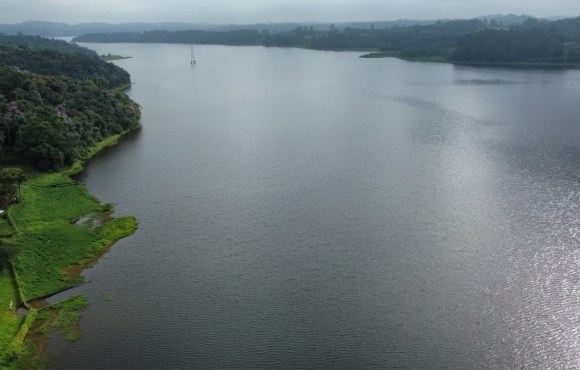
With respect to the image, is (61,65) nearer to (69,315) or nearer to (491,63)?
(69,315)

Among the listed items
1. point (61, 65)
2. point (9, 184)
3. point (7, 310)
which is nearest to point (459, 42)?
point (61, 65)

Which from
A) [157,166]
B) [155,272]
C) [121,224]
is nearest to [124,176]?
[157,166]

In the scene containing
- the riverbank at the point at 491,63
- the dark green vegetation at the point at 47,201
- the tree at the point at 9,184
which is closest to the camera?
the dark green vegetation at the point at 47,201

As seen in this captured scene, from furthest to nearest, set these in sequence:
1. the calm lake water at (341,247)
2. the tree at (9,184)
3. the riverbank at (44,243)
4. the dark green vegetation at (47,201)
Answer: the tree at (9,184) < the dark green vegetation at (47,201) < the riverbank at (44,243) < the calm lake water at (341,247)

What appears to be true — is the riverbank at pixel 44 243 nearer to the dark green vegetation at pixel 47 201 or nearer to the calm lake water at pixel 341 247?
the dark green vegetation at pixel 47 201

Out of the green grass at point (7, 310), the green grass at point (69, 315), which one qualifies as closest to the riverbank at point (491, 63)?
the green grass at point (69, 315)

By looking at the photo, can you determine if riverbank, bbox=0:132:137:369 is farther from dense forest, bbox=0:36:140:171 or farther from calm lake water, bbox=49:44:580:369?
dense forest, bbox=0:36:140:171
